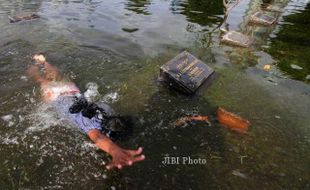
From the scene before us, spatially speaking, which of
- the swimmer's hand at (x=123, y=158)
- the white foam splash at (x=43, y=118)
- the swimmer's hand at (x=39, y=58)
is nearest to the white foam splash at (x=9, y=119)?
the white foam splash at (x=43, y=118)

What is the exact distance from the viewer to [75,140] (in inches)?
212

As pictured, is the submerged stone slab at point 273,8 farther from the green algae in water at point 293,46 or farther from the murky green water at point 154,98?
the murky green water at point 154,98

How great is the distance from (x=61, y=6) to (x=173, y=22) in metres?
4.57

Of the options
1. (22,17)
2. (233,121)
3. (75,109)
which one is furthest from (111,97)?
(22,17)

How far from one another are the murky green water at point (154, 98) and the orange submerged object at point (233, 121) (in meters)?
0.17

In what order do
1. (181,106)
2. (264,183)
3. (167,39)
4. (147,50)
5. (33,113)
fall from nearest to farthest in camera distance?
1. (264,183)
2. (33,113)
3. (181,106)
4. (147,50)
5. (167,39)

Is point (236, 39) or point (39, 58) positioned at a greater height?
point (236, 39)

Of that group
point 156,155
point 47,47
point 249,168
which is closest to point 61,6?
point 47,47

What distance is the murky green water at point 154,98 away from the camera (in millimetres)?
4852

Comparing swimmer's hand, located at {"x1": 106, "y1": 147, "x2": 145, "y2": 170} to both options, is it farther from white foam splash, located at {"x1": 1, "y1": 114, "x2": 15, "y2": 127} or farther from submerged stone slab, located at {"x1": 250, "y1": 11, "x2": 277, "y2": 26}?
submerged stone slab, located at {"x1": 250, "y1": 11, "x2": 277, "y2": 26}

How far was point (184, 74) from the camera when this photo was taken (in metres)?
6.94

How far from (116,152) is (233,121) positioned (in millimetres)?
2609

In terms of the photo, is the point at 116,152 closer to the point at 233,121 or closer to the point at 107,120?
the point at 107,120

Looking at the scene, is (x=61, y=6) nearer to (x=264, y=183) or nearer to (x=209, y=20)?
(x=209, y=20)
